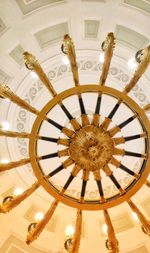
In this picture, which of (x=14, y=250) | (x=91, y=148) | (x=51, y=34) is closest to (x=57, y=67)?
(x=51, y=34)

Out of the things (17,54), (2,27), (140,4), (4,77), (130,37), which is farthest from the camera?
(4,77)

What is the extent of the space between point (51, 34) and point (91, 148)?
353cm

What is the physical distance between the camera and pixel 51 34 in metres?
7.04

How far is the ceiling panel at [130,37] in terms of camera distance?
6.89 metres

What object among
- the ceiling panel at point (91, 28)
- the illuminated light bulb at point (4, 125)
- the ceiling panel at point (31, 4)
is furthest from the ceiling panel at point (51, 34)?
the illuminated light bulb at point (4, 125)

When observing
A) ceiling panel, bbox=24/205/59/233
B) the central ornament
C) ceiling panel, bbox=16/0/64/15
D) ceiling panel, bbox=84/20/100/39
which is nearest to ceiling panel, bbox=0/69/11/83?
ceiling panel, bbox=16/0/64/15

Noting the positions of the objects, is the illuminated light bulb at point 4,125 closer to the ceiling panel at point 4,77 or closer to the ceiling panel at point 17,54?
the ceiling panel at point 4,77

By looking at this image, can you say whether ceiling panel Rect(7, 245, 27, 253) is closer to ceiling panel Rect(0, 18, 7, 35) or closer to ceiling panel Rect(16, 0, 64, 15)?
ceiling panel Rect(0, 18, 7, 35)

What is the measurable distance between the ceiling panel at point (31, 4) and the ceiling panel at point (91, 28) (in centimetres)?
86

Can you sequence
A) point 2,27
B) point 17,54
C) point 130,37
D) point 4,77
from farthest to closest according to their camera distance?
point 4,77 → point 17,54 → point 130,37 → point 2,27

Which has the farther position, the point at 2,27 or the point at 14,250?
the point at 14,250

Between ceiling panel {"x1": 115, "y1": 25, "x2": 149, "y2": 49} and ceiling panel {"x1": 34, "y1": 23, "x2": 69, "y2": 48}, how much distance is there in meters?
1.17

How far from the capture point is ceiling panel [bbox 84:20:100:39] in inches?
273

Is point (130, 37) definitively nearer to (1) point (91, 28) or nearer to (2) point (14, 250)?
(1) point (91, 28)
